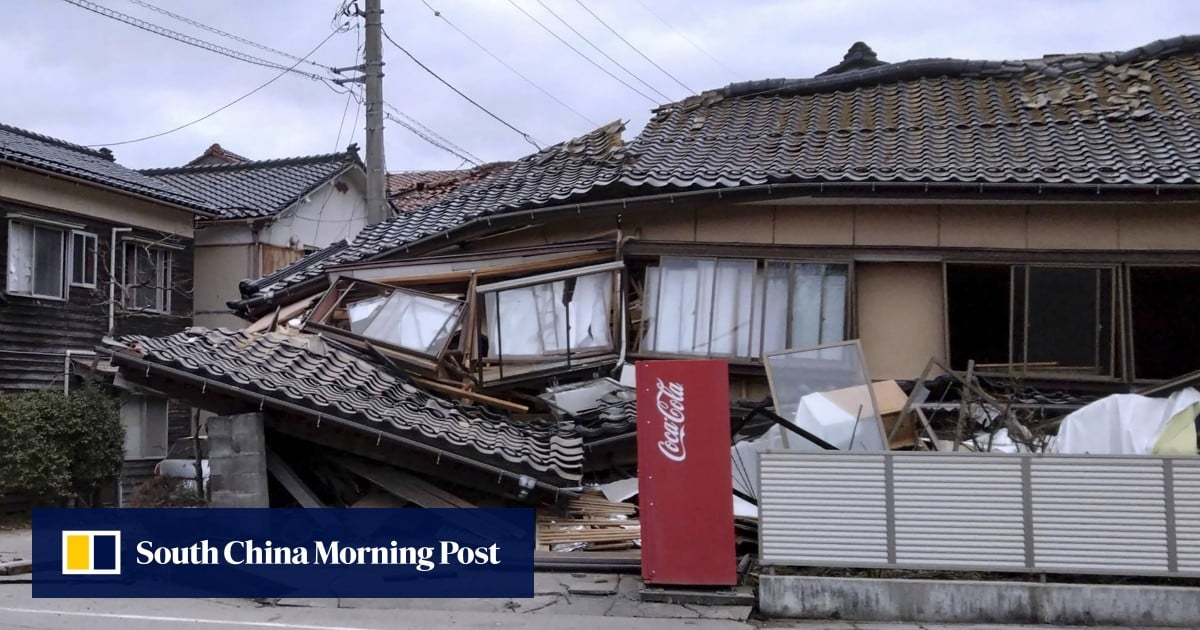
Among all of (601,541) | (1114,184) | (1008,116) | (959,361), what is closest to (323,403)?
(601,541)

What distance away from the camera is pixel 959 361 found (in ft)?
42.2

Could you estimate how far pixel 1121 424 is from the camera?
9914 millimetres

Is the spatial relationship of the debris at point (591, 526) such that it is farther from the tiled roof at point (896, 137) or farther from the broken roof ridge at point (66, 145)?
the broken roof ridge at point (66, 145)

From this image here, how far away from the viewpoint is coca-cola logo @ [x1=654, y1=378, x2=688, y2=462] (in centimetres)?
846

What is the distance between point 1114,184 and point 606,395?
248 inches

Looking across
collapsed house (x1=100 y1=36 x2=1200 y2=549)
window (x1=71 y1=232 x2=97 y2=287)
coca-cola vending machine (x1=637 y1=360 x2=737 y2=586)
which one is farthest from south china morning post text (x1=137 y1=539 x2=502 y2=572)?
window (x1=71 y1=232 x2=97 y2=287)

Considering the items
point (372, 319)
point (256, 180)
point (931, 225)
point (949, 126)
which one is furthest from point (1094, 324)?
point (256, 180)

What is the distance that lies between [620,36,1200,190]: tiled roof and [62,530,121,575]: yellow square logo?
23.2 feet

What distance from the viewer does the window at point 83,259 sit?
63.6ft

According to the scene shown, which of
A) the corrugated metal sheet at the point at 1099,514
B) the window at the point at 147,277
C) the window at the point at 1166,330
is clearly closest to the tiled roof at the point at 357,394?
the corrugated metal sheet at the point at 1099,514

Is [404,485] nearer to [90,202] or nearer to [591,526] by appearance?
[591,526]

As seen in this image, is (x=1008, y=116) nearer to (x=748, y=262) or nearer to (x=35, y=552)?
(x=748, y=262)

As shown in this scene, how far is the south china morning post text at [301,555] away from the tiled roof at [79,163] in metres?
10.5

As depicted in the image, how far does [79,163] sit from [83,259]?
2.32 metres
